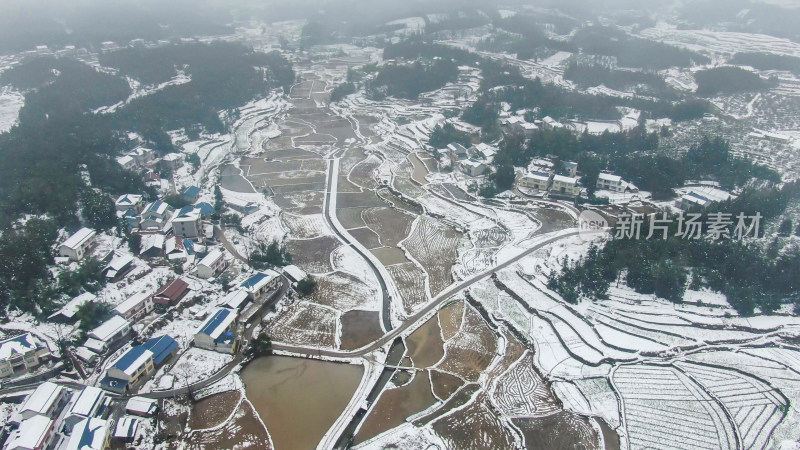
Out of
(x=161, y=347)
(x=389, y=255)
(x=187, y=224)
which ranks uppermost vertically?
(x=187, y=224)

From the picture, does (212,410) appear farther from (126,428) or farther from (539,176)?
(539,176)

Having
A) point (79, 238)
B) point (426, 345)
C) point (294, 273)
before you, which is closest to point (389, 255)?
point (294, 273)

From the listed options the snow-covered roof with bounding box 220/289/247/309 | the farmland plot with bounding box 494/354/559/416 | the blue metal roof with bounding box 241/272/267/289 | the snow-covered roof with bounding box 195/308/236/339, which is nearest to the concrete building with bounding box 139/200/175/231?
the blue metal roof with bounding box 241/272/267/289

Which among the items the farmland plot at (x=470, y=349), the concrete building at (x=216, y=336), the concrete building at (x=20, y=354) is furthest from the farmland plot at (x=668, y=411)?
the concrete building at (x=20, y=354)

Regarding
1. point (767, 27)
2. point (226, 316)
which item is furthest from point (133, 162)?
point (767, 27)

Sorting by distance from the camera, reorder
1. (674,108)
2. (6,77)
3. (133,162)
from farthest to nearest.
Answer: (6,77), (674,108), (133,162)

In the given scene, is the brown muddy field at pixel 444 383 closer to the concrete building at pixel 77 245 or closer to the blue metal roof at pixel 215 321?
the blue metal roof at pixel 215 321

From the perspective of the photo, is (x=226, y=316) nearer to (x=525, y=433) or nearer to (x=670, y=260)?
(x=525, y=433)
